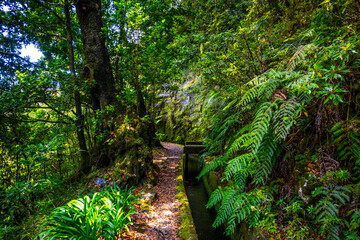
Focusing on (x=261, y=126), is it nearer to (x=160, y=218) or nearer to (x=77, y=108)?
(x=160, y=218)

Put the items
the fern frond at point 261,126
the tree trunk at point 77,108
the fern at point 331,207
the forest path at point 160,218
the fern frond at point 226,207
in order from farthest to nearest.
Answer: the tree trunk at point 77,108 < the forest path at point 160,218 < the fern frond at point 226,207 < the fern frond at point 261,126 < the fern at point 331,207

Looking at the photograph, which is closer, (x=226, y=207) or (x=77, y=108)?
(x=226, y=207)

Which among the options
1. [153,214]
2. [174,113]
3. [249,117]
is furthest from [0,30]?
[174,113]

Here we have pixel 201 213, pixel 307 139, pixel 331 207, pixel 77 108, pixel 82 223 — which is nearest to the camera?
pixel 331 207

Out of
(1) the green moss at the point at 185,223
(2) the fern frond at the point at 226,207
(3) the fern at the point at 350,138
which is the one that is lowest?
(1) the green moss at the point at 185,223

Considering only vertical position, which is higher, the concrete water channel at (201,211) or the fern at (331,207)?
the fern at (331,207)

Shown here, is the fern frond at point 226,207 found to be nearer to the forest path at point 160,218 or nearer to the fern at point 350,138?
the forest path at point 160,218

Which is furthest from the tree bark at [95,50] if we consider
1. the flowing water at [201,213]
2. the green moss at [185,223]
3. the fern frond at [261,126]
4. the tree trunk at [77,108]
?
the fern frond at [261,126]

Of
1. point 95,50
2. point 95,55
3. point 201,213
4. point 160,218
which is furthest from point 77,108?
point 201,213

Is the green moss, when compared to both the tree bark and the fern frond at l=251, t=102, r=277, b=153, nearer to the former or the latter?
the fern frond at l=251, t=102, r=277, b=153

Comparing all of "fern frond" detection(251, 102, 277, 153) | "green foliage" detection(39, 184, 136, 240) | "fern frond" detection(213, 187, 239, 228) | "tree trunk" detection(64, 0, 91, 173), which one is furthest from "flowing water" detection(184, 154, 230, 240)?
"tree trunk" detection(64, 0, 91, 173)

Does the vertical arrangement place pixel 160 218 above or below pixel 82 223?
below

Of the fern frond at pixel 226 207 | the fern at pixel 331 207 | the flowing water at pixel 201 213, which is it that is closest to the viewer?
the fern at pixel 331 207

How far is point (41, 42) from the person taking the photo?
582cm
